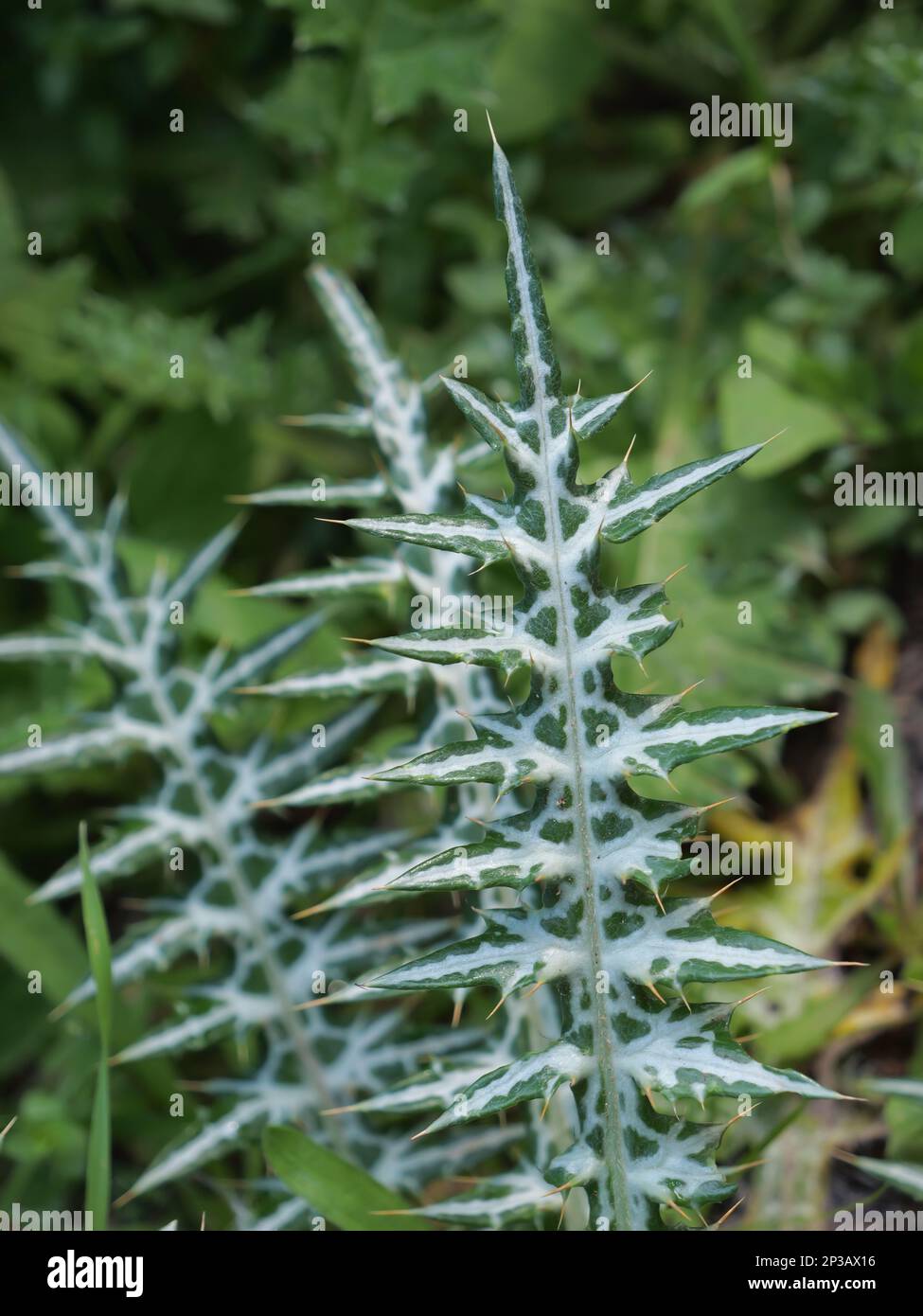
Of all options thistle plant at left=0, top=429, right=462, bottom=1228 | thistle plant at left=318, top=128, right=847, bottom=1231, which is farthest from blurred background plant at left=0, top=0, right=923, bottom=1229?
thistle plant at left=318, top=128, right=847, bottom=1231

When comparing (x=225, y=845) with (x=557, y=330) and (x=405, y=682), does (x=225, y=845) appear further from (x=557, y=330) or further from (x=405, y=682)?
(x=557, y=330)

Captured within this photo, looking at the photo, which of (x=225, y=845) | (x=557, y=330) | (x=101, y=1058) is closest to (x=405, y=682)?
(x=225, y=845)

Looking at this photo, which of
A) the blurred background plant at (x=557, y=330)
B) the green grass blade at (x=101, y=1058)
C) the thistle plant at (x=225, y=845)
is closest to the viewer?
the green grass blade at (x=101, y=1058)

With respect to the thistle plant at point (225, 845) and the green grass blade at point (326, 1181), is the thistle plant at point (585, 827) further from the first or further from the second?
the thistle plant at point (225, 845)

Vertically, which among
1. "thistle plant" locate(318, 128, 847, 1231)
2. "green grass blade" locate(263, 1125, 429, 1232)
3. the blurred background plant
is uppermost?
the blurred background plant

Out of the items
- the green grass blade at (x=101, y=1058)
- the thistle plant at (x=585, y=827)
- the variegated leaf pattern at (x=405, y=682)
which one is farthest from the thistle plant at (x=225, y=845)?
the thistle plant at (x=585, y=827)

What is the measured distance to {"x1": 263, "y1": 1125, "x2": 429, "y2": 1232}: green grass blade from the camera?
58.0 inches

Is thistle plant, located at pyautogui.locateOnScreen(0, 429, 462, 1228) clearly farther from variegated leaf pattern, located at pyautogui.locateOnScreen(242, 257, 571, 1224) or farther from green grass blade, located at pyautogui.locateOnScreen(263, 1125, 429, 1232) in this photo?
green grass blade, located at pyautogui.locateOnScreen(263, 1125, 429, 1232)

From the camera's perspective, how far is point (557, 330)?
2490 mm

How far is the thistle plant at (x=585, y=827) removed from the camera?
3.99 ft

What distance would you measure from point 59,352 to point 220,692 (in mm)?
1263

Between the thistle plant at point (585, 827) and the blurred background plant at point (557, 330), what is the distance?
0.66m

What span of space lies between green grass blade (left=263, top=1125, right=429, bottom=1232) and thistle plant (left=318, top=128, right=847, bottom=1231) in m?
0.34
